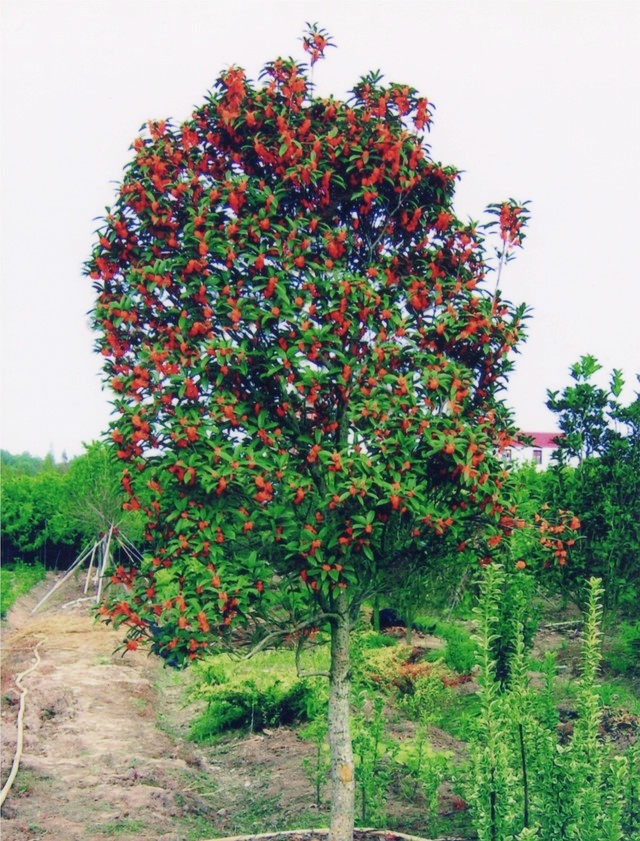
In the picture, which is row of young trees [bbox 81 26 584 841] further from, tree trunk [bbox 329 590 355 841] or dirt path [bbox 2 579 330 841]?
dirt path [bbox 2 579 330 841]

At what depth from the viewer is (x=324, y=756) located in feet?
22.3

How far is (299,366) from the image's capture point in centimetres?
442

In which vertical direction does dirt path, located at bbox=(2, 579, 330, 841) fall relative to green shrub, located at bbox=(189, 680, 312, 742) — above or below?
below

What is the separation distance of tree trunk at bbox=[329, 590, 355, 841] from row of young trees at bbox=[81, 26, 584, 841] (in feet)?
0.03

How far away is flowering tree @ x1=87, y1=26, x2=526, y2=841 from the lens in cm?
426

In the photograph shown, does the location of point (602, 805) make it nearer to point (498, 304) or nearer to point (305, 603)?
point (305, 603)

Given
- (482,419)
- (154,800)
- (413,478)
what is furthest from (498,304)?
(154,800)

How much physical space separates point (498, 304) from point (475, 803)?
272cm

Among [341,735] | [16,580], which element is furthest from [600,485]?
[16,580]

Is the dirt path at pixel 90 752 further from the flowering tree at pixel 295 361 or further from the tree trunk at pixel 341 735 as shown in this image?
the flowering tree at pixel 295 361

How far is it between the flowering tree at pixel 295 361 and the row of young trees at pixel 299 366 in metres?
0.01

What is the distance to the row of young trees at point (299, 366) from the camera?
4266mm

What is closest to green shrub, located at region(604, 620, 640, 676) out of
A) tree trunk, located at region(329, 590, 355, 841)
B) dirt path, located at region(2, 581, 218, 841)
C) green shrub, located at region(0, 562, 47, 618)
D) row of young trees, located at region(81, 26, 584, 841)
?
dirt path, located at region(2, 581, 218, 841)

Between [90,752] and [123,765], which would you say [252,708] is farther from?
[90,752]
